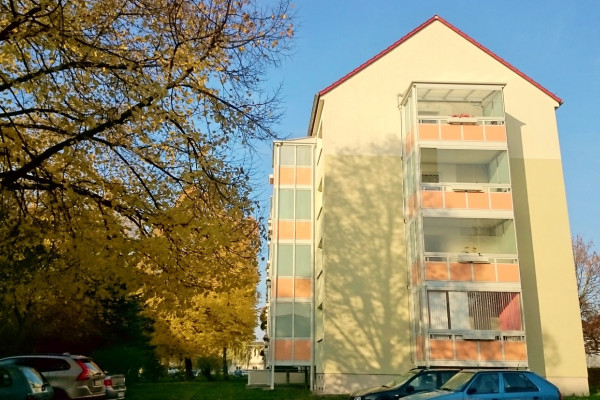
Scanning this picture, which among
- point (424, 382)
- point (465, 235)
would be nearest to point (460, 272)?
point (465, 235)

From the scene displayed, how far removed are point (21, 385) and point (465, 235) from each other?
17920 mm

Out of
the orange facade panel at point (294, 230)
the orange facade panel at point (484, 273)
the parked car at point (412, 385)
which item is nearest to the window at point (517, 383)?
the parked car at point (412, 385)

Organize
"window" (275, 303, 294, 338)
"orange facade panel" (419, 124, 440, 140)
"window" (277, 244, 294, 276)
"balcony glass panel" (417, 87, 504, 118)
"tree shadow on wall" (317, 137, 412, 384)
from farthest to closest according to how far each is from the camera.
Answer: "window" (277, 244, 294, 276) → "window" (275, 303, 294, 338) → "balcony glass panel" (417, 87, 504, 118) → "orange facade panel" (419, 124, 440, 140) → "tree shadow on wall" (317, 137, 412, 384)

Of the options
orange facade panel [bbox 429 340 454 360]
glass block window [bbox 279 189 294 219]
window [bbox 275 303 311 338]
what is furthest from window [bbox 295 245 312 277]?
orange facade panel [bbox 429 340 454 360]

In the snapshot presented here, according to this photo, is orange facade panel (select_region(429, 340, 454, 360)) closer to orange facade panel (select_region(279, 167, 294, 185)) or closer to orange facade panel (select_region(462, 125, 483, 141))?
orange facade panel (select_region(462, 125, 483, 141))

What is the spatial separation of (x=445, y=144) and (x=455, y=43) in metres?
6.26

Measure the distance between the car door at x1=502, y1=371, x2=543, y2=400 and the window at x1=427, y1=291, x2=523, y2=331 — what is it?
8910 millimetres

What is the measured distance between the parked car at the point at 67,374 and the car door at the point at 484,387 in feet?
30.3

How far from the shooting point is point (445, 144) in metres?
23.6

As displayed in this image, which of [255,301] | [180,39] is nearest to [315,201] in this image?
[255,301]

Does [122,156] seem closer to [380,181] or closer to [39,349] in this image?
[380,181]

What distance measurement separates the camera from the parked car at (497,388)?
12055mm

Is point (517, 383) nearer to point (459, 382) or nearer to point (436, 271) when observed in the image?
point (459, 382)

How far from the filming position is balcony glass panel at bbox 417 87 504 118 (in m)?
24.5
